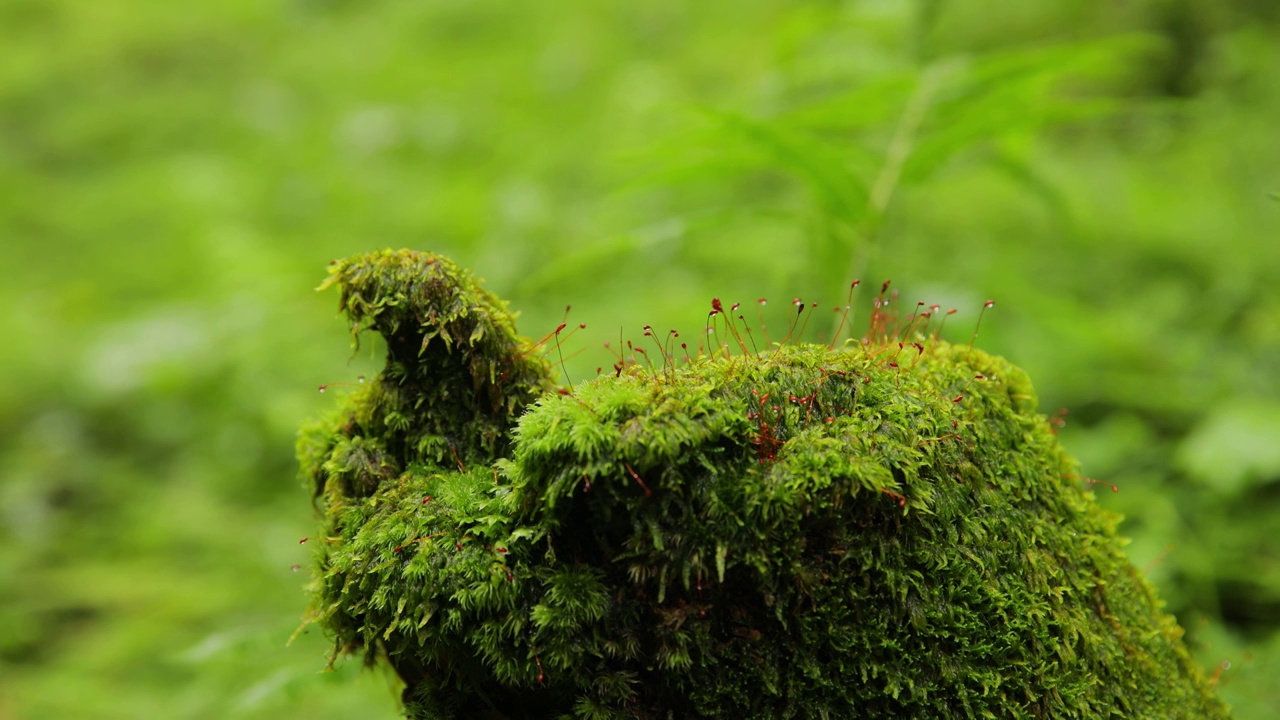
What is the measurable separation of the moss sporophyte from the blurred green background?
726 millimetres

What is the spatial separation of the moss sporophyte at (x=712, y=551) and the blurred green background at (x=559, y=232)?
0.73 m

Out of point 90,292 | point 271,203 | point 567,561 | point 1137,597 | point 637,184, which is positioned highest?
point 271,203

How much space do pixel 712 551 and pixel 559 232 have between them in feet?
15.9

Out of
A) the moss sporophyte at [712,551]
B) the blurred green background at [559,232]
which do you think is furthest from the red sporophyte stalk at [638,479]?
the blurred green background at [559,232]

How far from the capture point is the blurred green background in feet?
9.81

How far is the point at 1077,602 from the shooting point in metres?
1.52

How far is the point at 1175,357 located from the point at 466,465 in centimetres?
418

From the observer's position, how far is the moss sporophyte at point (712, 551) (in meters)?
1.31

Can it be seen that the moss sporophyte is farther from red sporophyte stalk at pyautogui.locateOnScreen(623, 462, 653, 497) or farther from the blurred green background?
the blurred green background

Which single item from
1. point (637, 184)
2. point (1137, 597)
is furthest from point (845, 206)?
point (1137, 597)

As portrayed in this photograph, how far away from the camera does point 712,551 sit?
131 centimetres

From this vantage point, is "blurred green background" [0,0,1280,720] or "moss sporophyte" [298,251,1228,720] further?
"blurred green background" [0,0,1280,720]

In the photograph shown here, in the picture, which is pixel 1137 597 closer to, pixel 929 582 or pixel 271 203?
pixel 929 582

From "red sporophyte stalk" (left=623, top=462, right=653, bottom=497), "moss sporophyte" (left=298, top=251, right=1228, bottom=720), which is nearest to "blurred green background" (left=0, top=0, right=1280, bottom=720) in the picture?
"moss sporophyte" (left=298, top=251, right=1228, bottom=720)
